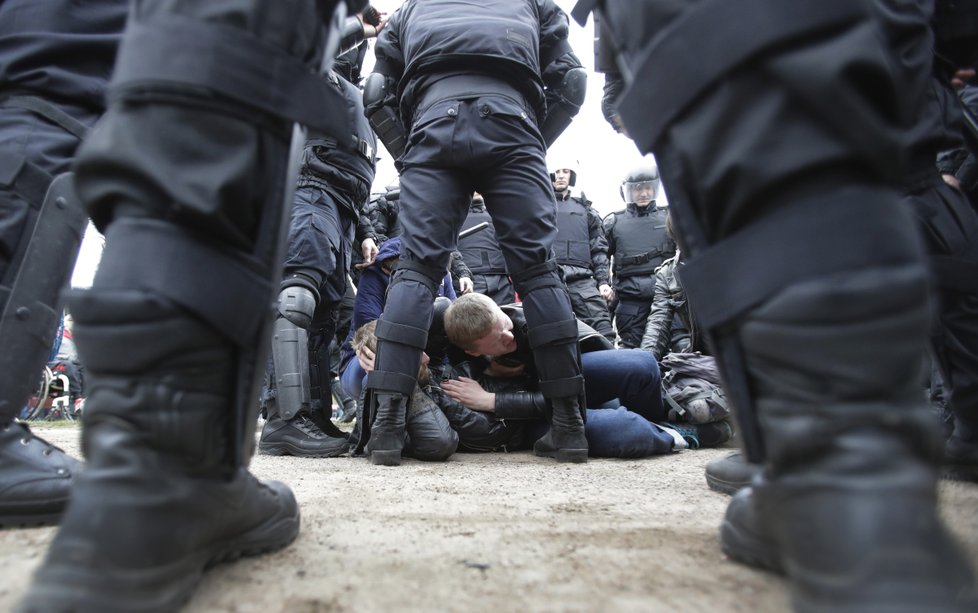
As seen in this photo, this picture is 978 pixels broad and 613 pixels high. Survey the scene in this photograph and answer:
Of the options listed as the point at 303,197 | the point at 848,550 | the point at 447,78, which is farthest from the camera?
the point at 303,197

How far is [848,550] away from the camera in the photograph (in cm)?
44

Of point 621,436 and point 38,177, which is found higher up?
point 38,177

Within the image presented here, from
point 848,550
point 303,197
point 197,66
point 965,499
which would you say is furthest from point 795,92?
point 303,197

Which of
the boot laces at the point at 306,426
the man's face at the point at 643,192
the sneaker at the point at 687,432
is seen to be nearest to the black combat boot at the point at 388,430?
the boot laces at the point at 306,426

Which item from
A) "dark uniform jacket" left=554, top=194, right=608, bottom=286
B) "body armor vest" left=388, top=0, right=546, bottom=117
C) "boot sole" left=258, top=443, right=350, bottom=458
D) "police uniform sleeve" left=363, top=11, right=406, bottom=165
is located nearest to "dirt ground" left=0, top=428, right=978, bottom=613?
"boot sole" left=258, top=443, right=350, bottom=458

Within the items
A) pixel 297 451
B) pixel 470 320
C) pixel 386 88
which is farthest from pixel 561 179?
pixel 297 451

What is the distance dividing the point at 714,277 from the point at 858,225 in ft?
0.44

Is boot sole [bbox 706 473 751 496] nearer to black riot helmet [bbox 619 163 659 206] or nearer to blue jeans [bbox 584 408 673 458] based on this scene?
blue jeans [bbox 584 408 673 458]

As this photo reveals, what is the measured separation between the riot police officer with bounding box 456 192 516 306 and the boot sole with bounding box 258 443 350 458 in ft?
7.65

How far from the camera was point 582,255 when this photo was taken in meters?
5.01

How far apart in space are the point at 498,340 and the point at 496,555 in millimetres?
1547

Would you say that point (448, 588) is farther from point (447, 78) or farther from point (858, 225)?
point (447, 78)

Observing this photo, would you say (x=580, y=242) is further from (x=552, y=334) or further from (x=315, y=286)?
(x=552, y=334)

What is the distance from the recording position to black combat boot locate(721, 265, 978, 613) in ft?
1.41
